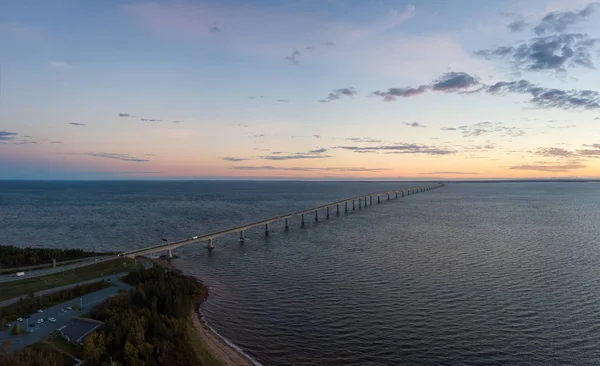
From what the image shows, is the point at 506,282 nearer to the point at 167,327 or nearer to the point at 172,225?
the point at 167,327

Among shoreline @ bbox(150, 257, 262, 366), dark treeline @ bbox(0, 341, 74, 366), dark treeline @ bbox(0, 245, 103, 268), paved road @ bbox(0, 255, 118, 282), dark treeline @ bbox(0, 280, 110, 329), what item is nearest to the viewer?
dark treeline @ bbox(0, 341, 74, 366)

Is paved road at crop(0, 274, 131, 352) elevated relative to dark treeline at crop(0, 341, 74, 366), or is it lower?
lower

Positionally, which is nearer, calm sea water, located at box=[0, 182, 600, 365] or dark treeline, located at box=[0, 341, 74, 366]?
dark treeline, located at box=[0, 341, 74, 366]

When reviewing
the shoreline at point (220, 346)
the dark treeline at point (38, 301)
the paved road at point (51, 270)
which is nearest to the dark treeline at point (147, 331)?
the shoreline at point (220, 346)

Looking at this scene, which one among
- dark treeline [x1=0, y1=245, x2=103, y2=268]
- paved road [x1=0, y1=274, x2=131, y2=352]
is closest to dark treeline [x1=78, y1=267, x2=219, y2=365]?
paved road [x1=0, y1=274, x2=131, y2=352]

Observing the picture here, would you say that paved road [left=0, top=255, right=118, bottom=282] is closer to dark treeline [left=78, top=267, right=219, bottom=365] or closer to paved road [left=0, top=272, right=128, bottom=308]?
paved road [left=0, top=272, right=128, bottom=308]

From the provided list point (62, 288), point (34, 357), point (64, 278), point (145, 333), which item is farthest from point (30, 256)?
point (34, 357)

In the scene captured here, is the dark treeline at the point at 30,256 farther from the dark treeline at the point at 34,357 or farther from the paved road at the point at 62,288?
the dark treeline at the point at 34,357
